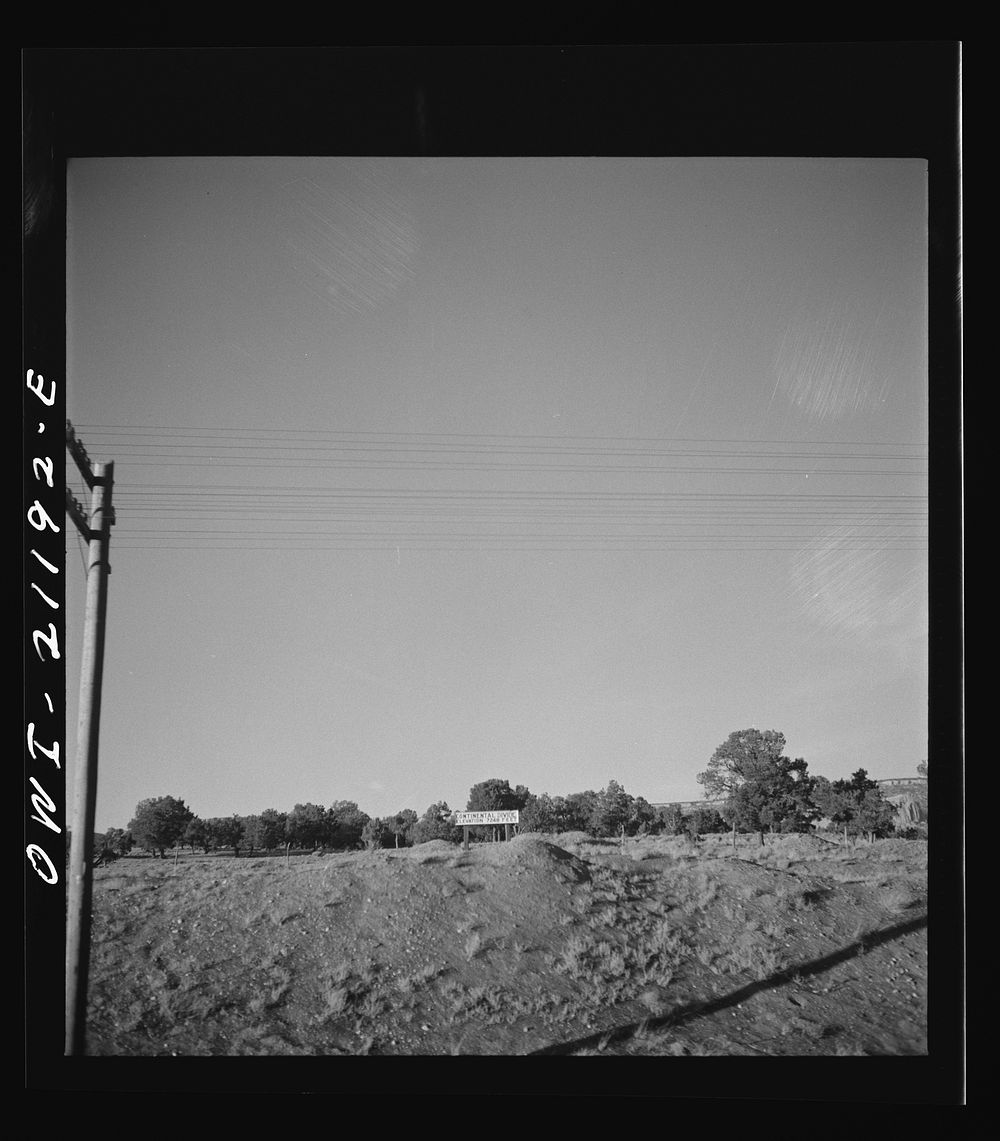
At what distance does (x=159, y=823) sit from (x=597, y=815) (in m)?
11.7

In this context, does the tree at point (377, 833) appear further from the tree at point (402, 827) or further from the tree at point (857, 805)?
the tree at point (857, 805)

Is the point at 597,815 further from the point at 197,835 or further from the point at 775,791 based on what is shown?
the point at 197,835

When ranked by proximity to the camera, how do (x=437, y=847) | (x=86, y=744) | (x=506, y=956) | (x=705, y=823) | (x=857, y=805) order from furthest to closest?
(x=705, y=823) < (x=857, y=805) < (x=437, y=847) < (x=506, y=956) < (x=86, y=744)

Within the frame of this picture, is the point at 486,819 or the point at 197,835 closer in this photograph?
the point at 197,835

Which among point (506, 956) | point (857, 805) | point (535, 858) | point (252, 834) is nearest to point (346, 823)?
point (252, 834)

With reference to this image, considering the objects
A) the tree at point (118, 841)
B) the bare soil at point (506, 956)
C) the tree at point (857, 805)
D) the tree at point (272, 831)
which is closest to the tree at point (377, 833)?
the tree at point (272, 831)

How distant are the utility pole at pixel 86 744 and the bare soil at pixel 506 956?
3089mm

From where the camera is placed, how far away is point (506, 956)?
11.8 metres

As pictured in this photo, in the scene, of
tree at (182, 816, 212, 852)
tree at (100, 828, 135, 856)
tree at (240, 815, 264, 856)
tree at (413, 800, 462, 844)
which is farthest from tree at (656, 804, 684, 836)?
tree at (100, 828, 135, 856)

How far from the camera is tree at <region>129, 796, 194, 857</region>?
1759 cm

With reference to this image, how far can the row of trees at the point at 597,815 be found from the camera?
61.4ft
